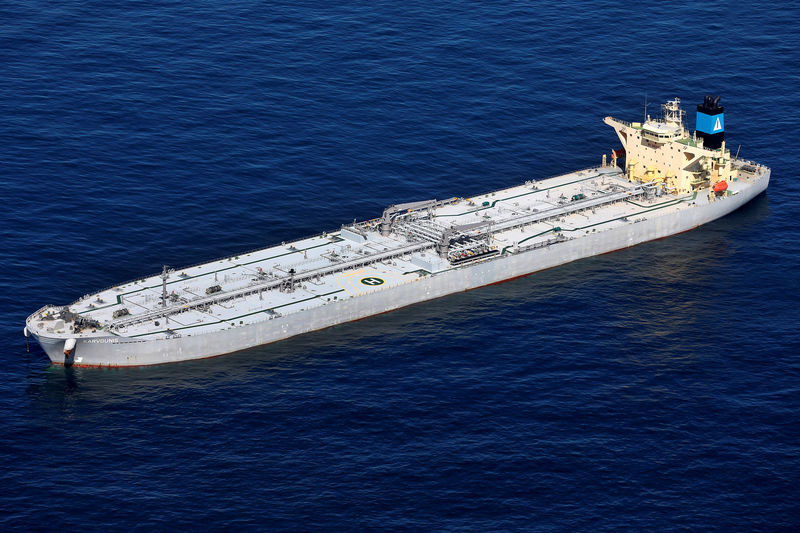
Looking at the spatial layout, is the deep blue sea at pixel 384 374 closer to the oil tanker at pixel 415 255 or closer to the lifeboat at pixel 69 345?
the oil tanker at pixel 415 255

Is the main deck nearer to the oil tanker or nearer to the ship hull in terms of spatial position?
the oil tanker

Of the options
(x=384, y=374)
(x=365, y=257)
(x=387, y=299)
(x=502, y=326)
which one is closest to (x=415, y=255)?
(x=365, y=257)

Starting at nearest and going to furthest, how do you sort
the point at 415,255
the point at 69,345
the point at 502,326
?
the point at 69,345
the point at 502,326
the point at 415,255

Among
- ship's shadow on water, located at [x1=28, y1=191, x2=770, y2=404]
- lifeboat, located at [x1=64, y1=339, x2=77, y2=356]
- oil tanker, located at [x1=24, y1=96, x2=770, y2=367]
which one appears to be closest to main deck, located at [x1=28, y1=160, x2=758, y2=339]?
oil tanker, located at [x1=24, y1=96, x2=770, y2=367]

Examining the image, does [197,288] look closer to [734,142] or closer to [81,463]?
[81,463]

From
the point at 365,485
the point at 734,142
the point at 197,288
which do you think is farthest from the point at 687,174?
the point at 365,485

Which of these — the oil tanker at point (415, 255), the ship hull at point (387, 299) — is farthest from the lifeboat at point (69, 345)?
the ship hull at point (387, 299)

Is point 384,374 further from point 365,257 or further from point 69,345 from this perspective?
point 69,345
